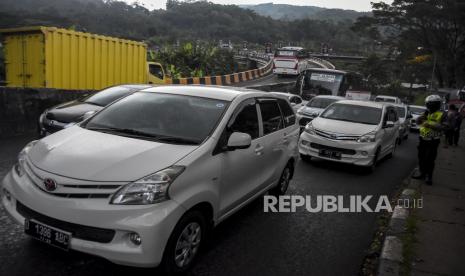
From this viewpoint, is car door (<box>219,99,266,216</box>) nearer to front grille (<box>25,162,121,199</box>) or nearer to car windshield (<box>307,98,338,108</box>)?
front grille (<box>25,162,121,199</box>)

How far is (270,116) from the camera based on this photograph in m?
5.80

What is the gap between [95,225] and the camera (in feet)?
11.0

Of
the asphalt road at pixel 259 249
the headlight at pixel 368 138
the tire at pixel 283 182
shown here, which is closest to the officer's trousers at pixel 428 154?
the headlight at pixel 368 138

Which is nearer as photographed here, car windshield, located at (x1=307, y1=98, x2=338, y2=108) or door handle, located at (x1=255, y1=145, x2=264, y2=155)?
door handle, located at (x1=255, y1=145, x2=264, y2=155)

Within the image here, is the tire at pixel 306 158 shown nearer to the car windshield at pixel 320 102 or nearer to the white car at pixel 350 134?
the white car at pixel 350 134

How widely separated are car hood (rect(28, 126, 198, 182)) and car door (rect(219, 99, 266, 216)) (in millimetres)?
568

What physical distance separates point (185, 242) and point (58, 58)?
9.95 metres

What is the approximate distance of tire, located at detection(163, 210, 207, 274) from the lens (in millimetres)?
3617

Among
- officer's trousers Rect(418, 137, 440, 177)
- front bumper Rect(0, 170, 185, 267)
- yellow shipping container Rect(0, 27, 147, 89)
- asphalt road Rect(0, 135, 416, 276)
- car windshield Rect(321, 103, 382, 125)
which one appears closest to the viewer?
front bumper Rect(0, 170, 185, 267)

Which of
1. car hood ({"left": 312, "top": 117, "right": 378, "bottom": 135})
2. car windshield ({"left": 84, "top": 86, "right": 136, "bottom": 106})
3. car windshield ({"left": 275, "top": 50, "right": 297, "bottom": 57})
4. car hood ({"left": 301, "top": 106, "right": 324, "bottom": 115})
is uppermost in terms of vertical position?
car windshield ({"left": 275, "top": 50, "right": 297, "bottom": 57})

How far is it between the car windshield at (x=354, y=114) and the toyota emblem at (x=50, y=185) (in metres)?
8.01


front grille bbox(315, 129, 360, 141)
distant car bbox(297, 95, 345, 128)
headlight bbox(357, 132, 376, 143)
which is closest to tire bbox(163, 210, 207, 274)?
front grille bbox(315, 129, 360, 141)

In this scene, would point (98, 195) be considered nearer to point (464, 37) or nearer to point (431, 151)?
point (431, 151)

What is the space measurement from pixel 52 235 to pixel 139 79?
42.5 ft
